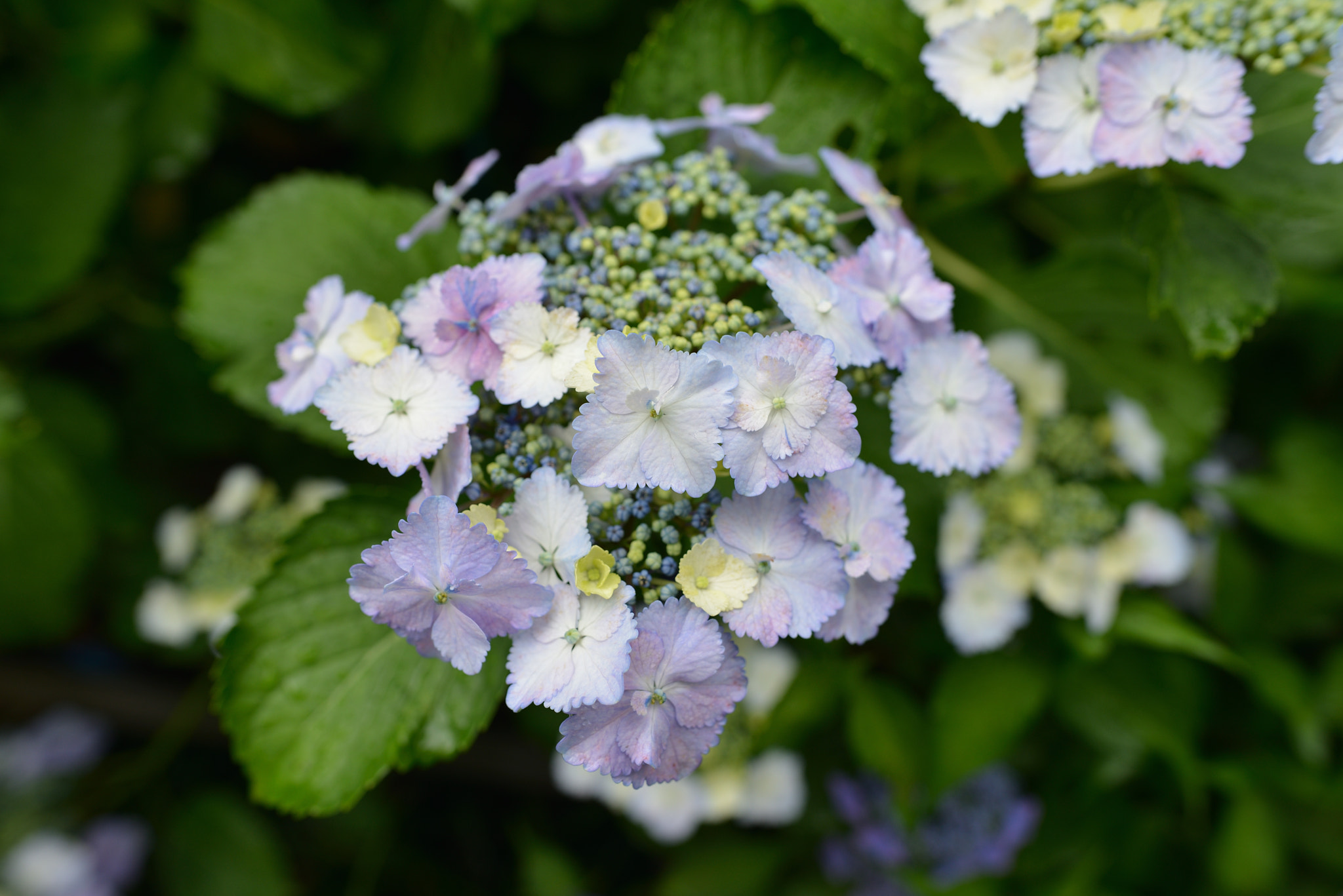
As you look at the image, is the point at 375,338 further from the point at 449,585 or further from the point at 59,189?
the point at 59,189

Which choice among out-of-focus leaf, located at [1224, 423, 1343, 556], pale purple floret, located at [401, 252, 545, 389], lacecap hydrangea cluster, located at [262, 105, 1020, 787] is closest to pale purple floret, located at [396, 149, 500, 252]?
lacecap hydrangea cluster, located at [262, 105, 1020, 787]

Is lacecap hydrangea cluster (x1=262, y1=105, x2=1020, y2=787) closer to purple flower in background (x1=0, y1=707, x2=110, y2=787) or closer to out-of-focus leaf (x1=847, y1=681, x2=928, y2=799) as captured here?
out-of-focus leaf (x1=847, y1=681, x2=928, y2=799)

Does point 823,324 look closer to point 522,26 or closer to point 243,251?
point 243,251

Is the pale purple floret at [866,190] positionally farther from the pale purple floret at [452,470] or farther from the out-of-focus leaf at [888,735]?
the out-of-focus leaf at [888,735]

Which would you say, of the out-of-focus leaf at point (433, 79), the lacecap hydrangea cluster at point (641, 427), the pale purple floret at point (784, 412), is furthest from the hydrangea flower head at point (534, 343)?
the out-of-focus leaf at point (433, 79)

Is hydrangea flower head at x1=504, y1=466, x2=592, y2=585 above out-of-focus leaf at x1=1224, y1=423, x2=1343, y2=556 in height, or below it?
A: above
